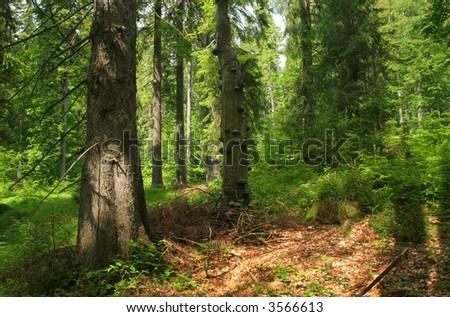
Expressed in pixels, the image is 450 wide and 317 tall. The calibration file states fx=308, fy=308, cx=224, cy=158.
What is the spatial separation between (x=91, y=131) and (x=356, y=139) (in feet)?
29.2

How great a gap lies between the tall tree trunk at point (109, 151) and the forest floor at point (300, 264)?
33.0 inches

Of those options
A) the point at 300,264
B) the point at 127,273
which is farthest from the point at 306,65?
the point at 127,273

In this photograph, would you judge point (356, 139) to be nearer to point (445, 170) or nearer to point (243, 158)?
point (445, 170)

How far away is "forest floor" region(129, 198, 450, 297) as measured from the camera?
3949mm

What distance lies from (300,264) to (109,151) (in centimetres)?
333

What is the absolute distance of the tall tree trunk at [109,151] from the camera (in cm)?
429

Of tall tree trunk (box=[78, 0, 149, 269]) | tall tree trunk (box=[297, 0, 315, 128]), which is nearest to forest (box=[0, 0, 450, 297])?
Result: tall tree trunk (box=[78, 0, 149, 269])

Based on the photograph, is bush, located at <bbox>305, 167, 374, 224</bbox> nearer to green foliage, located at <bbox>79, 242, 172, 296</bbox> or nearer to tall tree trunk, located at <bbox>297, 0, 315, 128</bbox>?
green foliage, located at <bbox>79, 242, 172, 296</bbox>

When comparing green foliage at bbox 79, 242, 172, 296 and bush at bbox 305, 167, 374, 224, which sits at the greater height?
bush at bbox 305, 167, 374, 224

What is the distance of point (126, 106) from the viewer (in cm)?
455

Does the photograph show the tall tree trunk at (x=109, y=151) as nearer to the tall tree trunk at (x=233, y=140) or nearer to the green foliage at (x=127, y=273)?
the green foliage at (x=127, y=273)

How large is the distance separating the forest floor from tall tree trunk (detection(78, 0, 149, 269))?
2.75ft

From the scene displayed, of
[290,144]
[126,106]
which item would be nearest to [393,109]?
[290,144]

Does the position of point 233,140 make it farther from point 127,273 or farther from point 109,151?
point 127,273
